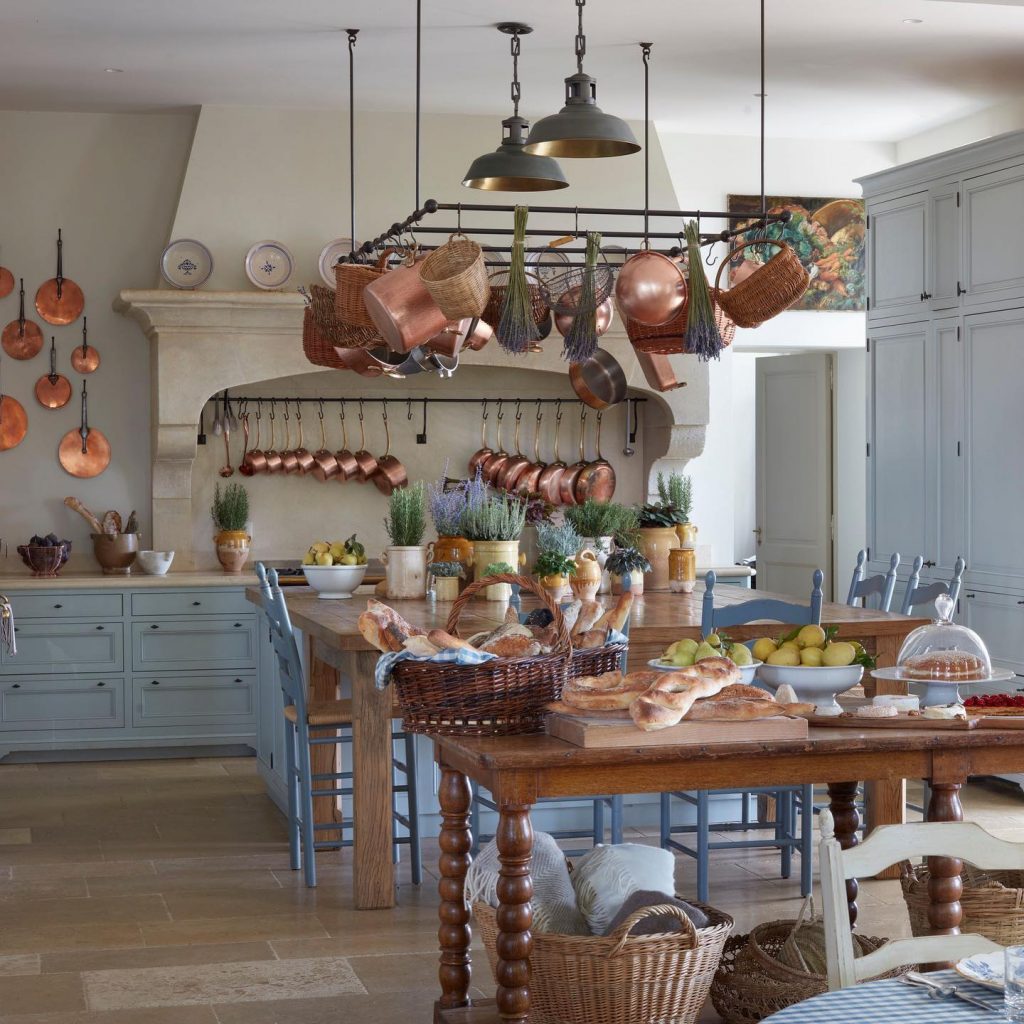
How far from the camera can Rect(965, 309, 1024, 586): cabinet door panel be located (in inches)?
249

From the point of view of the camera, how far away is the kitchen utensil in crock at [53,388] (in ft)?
24.8

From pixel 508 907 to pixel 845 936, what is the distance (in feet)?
2.72

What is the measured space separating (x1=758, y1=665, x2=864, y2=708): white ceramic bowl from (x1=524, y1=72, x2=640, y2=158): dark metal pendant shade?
1809 mm

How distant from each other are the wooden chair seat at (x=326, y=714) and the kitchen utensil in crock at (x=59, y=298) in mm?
3395

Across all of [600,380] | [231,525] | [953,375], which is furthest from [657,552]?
[231,525]

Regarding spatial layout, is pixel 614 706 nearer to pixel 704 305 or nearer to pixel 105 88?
pixel 704 305

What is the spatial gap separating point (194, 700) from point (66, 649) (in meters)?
0.64

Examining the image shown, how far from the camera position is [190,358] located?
7.27m

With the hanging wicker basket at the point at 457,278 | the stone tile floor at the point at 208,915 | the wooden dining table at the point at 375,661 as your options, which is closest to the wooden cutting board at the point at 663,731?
the stone tile floor at the point at 208,915

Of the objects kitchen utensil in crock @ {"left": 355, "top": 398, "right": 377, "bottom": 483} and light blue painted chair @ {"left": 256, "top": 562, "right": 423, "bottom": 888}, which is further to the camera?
kitchen utensil in crock @ {"left": 355, "top": 398, "right": 377, "bottom": 483}

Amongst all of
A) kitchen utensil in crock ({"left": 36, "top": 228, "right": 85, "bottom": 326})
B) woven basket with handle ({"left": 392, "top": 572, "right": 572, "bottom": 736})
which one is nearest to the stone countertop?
kitchen utensil in crock ({"left": 36, "top": 228, "right": 85, "bottom": 326})

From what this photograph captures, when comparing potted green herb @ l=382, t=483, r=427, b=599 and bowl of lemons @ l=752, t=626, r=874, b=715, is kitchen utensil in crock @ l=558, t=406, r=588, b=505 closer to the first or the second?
potted green herb @ l=382, t=483, r=427, b=599

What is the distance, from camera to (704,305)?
406 centimetres

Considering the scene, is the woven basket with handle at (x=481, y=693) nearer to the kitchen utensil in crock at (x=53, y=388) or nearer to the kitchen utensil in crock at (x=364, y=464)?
the kitchen utensil in crock at (x=364, y=464)
